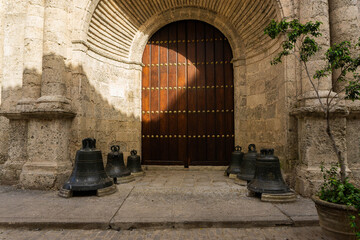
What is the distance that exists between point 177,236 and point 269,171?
5.69 feet

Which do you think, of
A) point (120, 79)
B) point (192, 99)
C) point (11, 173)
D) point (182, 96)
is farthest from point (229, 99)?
point (11, 173)

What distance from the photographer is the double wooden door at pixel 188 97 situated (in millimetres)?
6074

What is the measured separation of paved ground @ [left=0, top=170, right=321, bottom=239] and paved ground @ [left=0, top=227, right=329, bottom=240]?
10 millimetres

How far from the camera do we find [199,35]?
20.5ft

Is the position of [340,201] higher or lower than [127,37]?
lower

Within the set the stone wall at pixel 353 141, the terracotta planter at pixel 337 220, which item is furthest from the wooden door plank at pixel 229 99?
the terracotta planter at pixel 337 220

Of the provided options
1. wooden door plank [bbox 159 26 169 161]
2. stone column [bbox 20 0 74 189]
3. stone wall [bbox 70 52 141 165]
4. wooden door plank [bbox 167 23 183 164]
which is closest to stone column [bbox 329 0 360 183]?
wooden door plank [bbox 167 23 183 164]

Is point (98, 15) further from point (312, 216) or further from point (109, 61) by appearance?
point (312, 216)

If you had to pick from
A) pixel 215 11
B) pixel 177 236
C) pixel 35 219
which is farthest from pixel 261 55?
pixel 35 219

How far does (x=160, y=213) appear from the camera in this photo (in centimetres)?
285

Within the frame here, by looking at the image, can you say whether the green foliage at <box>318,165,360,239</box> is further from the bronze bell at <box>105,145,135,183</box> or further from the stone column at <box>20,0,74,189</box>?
the stone column at <box>20,0,74,189</box>

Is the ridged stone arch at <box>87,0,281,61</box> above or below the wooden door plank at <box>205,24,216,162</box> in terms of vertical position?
above

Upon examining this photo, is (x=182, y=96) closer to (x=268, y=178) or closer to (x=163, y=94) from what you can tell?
(x=163, y=94)

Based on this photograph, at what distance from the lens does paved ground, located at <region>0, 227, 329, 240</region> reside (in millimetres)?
2389
